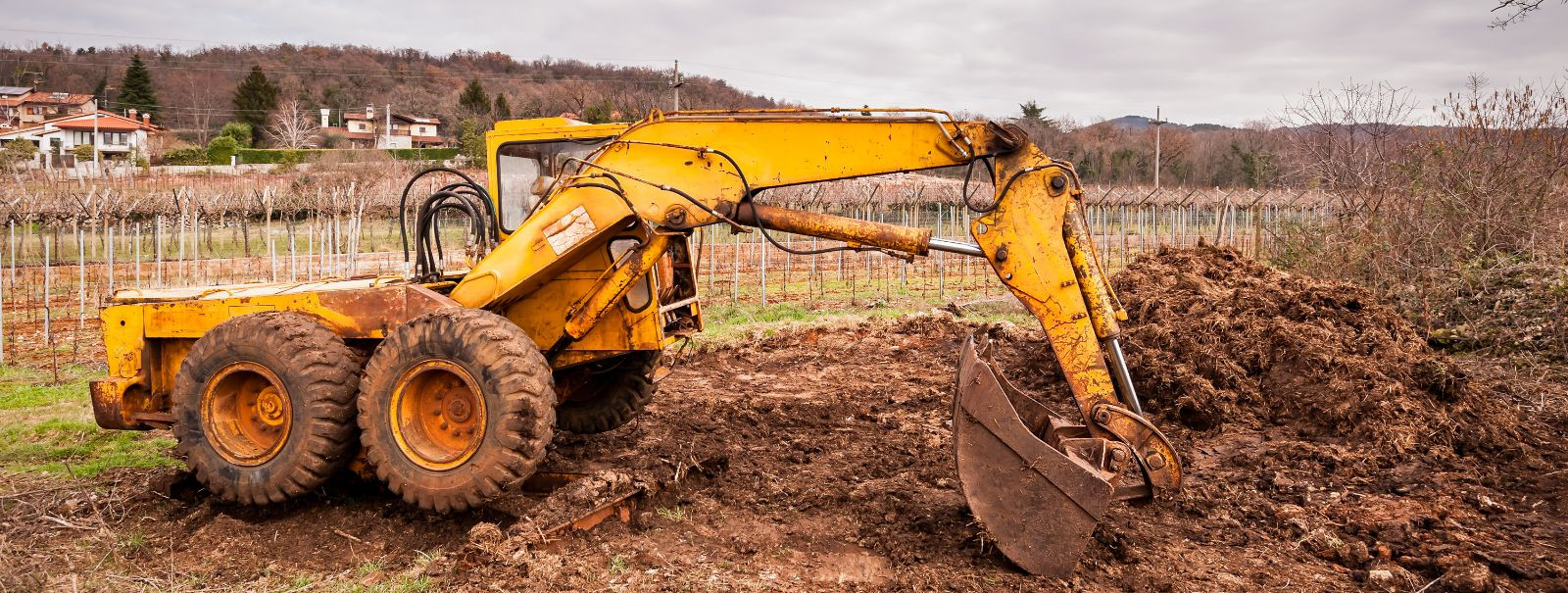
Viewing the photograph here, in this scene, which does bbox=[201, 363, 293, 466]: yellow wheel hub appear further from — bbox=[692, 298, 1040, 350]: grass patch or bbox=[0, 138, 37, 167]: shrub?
bbox=[0, 138, 37, 167]: shrub

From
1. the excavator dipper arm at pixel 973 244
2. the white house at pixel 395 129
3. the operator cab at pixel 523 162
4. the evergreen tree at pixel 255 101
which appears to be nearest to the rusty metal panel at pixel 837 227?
the excavator dipper arm at pixel 973 244

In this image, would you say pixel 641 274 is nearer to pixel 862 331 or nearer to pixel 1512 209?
pixel 862 331

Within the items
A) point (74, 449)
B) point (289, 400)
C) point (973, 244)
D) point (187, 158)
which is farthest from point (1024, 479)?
point (187, 158)

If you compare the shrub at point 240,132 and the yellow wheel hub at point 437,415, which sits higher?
the shrub at point 240,132

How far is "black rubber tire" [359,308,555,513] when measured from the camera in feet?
17.7

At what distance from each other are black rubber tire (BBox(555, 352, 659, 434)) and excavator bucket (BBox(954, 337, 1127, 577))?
3197 millimetres

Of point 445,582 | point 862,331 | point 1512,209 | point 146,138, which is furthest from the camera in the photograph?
point 146,138

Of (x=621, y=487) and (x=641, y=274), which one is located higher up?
(x=641, y=274)

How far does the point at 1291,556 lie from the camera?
515 centimetres

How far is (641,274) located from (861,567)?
2.16 metres

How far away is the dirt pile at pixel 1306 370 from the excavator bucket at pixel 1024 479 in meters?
3.42

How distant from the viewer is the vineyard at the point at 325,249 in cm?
1866

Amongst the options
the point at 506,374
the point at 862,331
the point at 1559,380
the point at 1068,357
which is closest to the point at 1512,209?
the point at 1559,380

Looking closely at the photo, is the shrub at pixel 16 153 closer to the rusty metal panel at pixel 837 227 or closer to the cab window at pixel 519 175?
the cab window at pixel 519 175
